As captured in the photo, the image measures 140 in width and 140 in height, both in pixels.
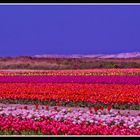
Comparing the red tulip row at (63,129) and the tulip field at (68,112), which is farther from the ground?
the red tulip row at (63,129)

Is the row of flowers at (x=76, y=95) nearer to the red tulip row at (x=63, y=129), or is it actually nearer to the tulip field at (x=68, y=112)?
the tulip field at (x=68, y=112)

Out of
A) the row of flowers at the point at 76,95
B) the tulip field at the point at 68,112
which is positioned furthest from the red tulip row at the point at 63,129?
the row of flowers at the point at 76,95

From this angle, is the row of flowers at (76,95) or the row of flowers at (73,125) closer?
the row of flowers at (73,125)

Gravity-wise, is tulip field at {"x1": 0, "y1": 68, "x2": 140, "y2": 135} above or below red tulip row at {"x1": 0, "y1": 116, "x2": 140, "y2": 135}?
below

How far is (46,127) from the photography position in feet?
27.9

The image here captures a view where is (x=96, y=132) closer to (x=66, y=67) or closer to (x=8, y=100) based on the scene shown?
(x=8, y=100)

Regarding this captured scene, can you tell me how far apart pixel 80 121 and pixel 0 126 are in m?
1.68

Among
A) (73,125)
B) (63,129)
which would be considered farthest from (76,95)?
(63,129)

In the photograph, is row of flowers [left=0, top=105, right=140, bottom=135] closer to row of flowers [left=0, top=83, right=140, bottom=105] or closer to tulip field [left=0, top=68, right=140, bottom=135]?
tulip field [left=0, top=68, right=140, bottom=135]

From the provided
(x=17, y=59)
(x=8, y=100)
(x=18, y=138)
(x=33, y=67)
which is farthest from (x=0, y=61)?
(x=18, y=138)

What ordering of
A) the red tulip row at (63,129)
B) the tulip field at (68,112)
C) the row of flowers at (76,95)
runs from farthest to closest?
the row of flowers at (76,95) → the tulip field at (68,112) → the red tulip row at (63,129)

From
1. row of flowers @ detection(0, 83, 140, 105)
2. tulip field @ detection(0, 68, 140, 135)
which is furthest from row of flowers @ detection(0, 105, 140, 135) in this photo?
row of flowers @ detection(0, 83, 140, 105)

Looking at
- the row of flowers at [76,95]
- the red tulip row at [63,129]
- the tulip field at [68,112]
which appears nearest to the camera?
the red tulip row at [63,129]

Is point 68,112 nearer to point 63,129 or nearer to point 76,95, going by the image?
point 63,129
